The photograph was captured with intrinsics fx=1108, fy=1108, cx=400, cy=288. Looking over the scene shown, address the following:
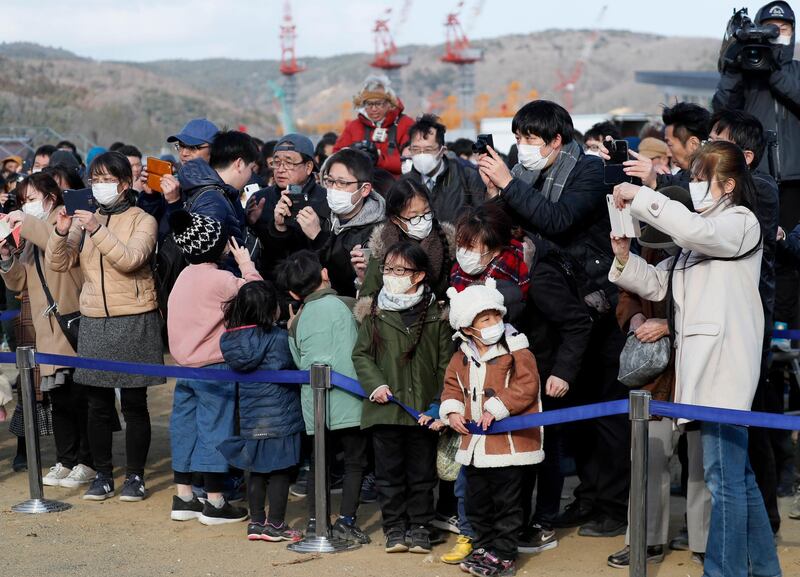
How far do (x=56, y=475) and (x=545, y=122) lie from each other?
398cm

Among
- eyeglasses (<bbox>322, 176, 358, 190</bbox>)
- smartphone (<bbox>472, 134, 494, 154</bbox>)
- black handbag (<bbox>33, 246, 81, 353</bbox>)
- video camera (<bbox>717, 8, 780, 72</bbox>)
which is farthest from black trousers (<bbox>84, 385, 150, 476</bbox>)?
video camera (<bbox>717, 8, 780, 72</bbox>)

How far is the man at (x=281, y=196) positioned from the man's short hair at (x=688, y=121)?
216 centimetres

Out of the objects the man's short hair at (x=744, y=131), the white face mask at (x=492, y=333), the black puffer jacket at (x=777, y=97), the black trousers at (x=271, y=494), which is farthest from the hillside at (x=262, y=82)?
the white face mask at (x=492, y=333)

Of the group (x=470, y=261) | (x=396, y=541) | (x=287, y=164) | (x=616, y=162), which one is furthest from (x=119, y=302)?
(x=616, y=162)

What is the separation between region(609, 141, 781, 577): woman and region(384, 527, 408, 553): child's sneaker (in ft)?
5.10

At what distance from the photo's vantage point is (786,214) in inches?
296

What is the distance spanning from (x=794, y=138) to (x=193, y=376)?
428cm

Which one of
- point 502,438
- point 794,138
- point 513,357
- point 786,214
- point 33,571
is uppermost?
point 794,138

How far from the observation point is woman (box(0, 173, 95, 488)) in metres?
7.09

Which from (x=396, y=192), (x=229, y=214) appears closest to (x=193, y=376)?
(x=229, y=214)

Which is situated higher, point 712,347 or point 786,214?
point 786,214

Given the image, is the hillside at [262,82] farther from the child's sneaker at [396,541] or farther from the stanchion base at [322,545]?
the child's sneaker at [396,541]

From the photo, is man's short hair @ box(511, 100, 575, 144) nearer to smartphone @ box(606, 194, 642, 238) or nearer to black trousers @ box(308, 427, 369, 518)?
smartphone @ box(606, 194, 642, 238)

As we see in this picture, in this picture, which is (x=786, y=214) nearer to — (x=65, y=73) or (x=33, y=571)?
(x=33, y=571)
